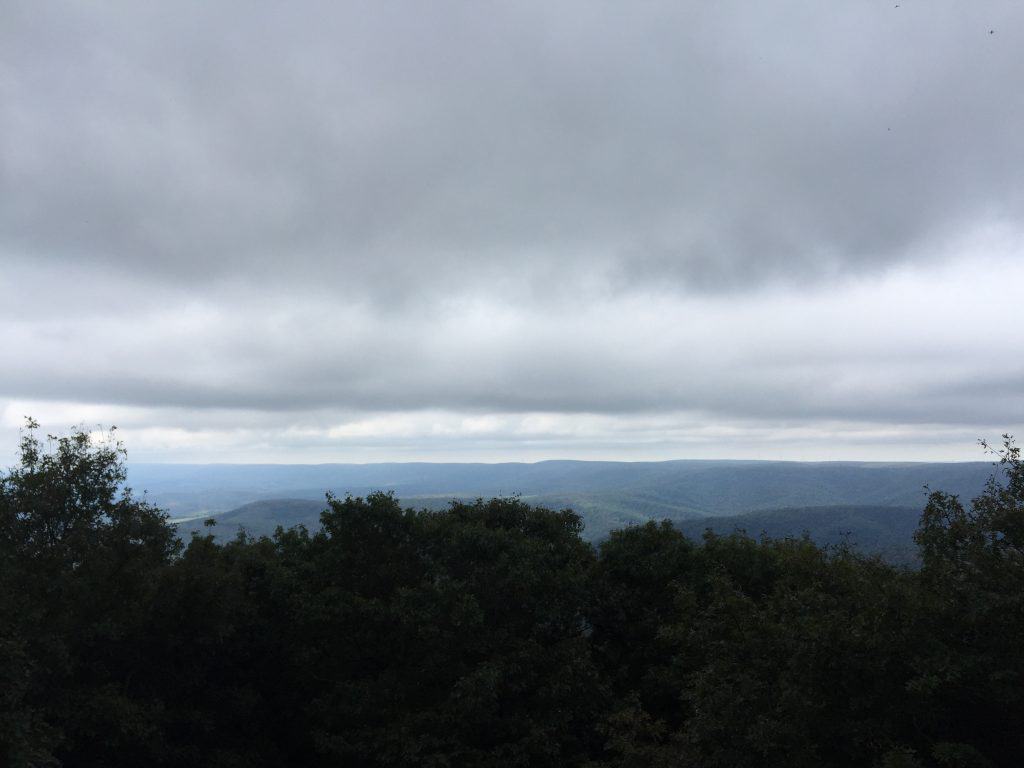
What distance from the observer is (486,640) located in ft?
98.2

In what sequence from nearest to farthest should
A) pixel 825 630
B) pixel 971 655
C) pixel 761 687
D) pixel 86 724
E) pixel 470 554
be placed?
pixel 971 655, pixel 825 630, pixel 761 687, pixel 86 724, pixel 470 554

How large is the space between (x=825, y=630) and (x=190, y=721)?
28525mm

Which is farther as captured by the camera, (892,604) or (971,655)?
(892,604)

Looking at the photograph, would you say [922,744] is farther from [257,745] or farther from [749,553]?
[257,745]

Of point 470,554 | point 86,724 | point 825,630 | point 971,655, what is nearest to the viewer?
point 971,655

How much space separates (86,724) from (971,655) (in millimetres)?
31481

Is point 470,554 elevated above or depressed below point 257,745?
above

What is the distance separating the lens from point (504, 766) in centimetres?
2680

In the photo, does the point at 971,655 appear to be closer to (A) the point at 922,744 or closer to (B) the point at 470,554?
(A) the point at 922,744

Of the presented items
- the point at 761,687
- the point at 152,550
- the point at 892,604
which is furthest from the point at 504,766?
the point at 152,550

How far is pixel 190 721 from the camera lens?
2997 cm

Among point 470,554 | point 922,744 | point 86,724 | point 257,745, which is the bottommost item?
point 257,745

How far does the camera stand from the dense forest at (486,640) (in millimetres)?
18172

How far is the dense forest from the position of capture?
18.2 m
